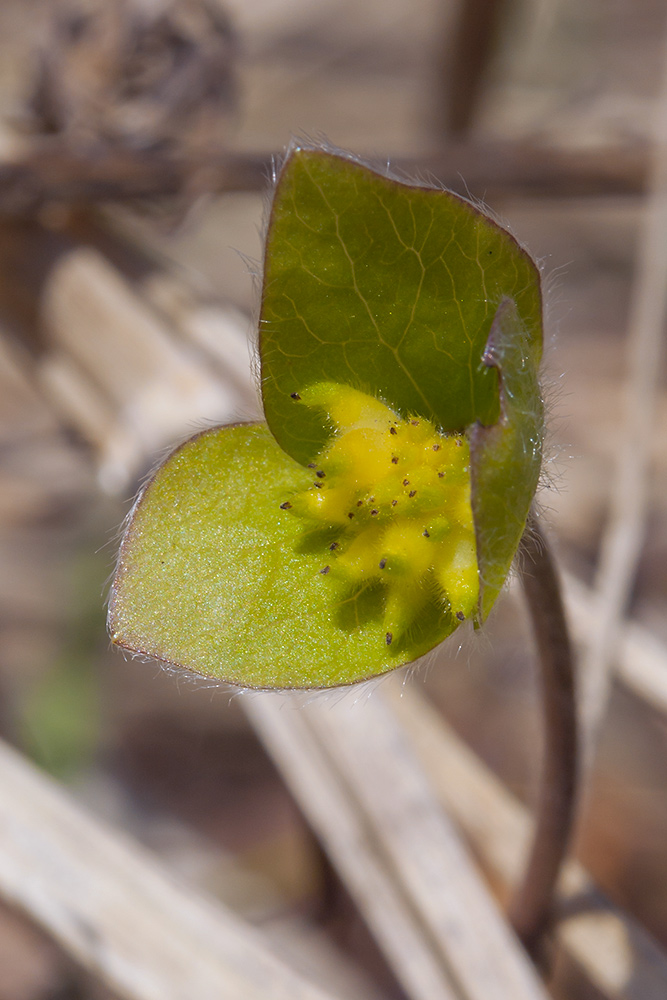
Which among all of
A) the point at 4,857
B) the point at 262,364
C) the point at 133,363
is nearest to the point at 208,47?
the point at 133,363

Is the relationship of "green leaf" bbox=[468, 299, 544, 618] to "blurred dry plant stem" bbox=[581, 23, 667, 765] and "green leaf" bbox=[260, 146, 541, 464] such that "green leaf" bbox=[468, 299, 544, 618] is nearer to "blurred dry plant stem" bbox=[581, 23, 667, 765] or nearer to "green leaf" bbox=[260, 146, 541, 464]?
"green leaf" bbox=[260, 146, 541, 464]

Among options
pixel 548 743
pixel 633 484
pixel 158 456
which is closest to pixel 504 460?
pixel 548 743

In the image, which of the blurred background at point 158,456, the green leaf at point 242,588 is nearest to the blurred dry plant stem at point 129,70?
the blurred background at point 158,456

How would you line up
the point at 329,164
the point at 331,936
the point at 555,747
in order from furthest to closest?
the point at 331,936
the point at 555,747
the point at 329,164

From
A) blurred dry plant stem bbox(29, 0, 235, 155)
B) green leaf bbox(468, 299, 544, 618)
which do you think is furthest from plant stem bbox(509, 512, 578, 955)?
blurred dry plant stem bbox(29, 0, 235, 155)

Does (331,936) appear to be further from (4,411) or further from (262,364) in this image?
(4,411)

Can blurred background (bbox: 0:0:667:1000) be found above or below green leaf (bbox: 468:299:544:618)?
below

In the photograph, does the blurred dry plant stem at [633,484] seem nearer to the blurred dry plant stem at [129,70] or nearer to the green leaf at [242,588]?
the green leaf at [242,588]

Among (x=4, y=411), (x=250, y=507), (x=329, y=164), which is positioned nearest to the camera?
(x=329, y=164)
